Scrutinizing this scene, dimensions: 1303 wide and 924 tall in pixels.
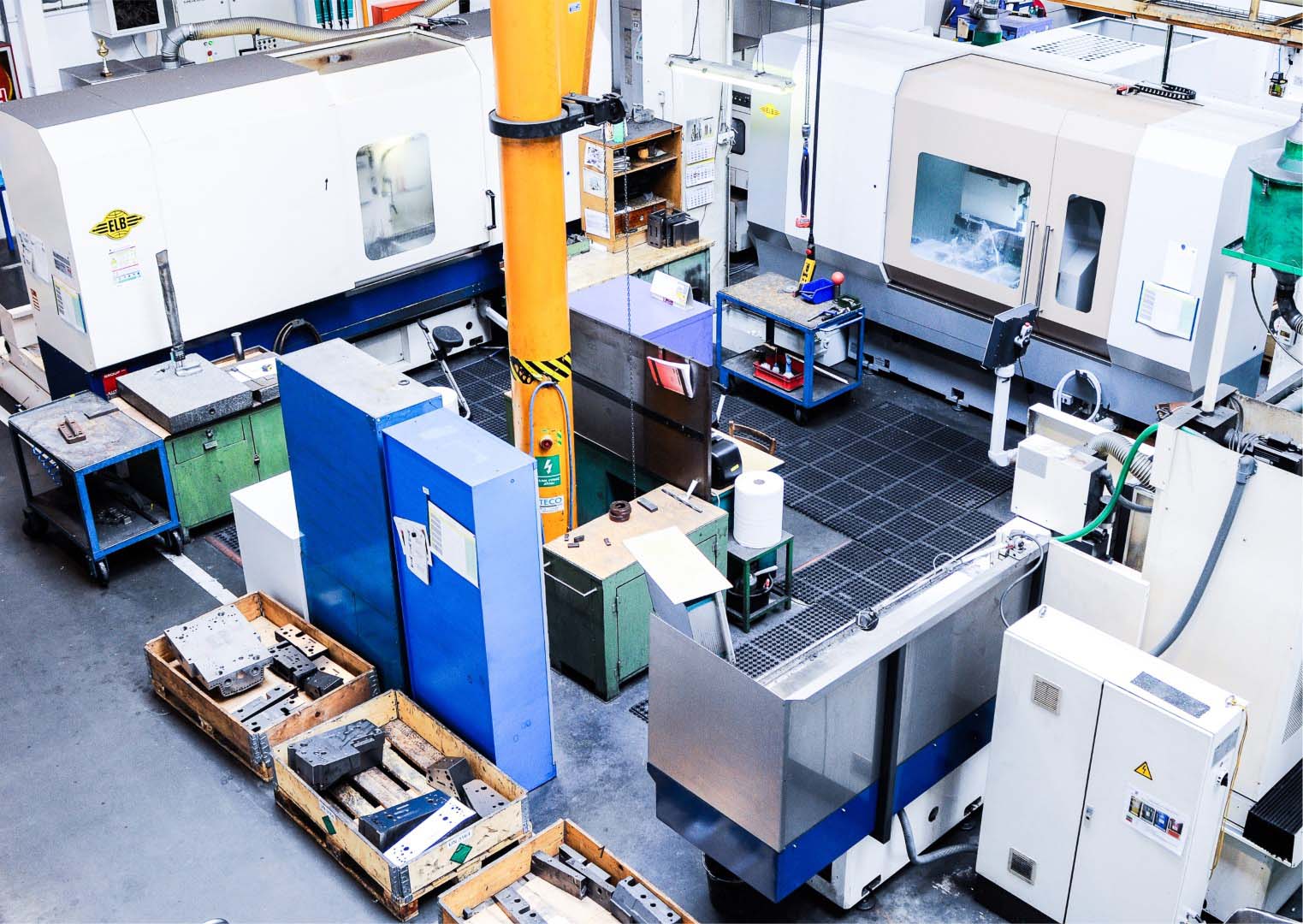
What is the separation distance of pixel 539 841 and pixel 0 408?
584 cm

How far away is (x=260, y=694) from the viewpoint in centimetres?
623

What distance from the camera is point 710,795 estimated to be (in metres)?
4.94

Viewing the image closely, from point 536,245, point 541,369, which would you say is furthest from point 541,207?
point 541,369

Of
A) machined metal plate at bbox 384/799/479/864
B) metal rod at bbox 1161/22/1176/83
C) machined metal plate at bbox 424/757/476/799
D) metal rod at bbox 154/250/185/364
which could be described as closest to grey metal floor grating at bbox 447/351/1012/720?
machined metal plate at bbox 424/757/476/799

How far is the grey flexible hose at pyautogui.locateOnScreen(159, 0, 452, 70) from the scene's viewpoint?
30.5 ft

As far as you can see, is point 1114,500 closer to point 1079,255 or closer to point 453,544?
point 453,544

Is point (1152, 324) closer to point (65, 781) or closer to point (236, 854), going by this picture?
point (236, 854)

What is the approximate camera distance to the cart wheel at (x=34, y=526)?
25.3ft

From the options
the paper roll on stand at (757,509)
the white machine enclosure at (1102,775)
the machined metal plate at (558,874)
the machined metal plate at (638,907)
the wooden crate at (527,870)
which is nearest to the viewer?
the white machine enclosure at (1102,775)

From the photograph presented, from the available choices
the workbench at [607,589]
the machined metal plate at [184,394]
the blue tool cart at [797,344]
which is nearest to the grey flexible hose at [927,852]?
the workbench at [607,589]

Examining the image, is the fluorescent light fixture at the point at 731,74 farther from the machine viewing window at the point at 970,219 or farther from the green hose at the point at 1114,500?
the green hose at the point at 1114,500

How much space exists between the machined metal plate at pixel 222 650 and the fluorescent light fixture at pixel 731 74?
4.15m

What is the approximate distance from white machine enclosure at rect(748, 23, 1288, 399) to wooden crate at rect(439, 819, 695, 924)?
14.2ft

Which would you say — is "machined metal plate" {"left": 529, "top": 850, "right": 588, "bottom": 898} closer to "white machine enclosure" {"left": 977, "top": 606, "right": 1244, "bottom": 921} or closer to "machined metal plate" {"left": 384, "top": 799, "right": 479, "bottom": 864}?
"machined metal plate" {"left": 384, "top": 799, "right": 479, "bottom": 864}
